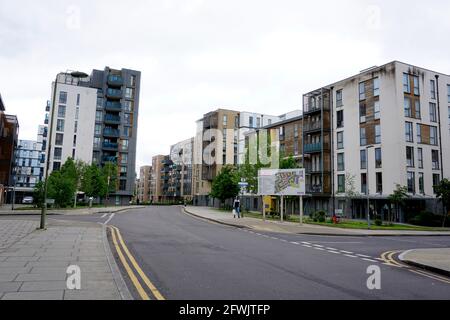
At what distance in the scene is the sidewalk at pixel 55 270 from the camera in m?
6.20

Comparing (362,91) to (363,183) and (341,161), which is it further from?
(363,183)

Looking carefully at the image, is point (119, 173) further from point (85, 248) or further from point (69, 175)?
point (85, 248)

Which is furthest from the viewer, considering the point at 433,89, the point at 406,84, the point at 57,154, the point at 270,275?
the point at 57,154

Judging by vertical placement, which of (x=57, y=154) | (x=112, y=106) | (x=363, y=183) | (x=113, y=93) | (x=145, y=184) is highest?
(x=113, y=93)

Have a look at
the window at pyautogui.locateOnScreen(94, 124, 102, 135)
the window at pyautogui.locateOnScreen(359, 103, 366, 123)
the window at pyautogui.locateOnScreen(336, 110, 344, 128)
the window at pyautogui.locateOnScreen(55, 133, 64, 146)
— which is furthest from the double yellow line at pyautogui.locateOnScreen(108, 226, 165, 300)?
the window at pyautogui.locateOnScreen(94, 124, 102, 135)

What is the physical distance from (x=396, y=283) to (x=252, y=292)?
3805mm

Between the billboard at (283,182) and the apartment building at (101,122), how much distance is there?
1932 inches

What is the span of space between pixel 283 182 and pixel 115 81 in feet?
190

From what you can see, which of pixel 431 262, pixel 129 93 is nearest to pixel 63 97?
pixel 129 93

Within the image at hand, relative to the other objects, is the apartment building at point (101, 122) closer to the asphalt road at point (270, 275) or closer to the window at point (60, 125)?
the window at point (60, 125)

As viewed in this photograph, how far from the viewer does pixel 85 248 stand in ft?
38.2

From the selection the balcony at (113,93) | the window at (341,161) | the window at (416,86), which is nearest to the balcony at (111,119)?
the balcony at (113,93)

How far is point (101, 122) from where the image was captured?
254 feet
